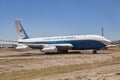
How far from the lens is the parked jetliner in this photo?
65625 mm

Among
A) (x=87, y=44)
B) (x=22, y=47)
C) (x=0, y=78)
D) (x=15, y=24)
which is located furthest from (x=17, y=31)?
(x=0, y=78)

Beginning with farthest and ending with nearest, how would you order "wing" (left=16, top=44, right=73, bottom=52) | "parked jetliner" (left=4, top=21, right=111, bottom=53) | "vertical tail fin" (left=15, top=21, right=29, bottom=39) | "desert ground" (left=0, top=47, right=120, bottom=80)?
"vertical tail fin" (left=15, top=21, right=29, bottom=39)
"wing" (left=16, top=44, right=73, bottom=52)
"parked jetliner" (left=4, top=21, right=111, bottom=53)
"desert ground" (left=0, top=47, right=120, bottom=80)

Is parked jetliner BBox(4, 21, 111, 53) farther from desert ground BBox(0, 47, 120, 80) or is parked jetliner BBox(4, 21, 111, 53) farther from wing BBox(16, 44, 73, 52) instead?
desert ground BBox(0, 47, 120, 80)

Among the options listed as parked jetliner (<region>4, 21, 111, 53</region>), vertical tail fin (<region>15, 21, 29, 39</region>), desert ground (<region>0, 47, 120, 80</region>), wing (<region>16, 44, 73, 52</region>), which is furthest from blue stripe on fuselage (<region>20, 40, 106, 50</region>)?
desert ground (<region>0, 47, 120, 80</region>)

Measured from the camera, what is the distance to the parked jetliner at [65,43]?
65.6 meters

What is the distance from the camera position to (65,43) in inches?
2763

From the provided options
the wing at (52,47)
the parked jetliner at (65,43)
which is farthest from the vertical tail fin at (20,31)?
the wing at (52,47)

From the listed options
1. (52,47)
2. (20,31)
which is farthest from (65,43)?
(20,31)

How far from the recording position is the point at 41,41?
7531cm

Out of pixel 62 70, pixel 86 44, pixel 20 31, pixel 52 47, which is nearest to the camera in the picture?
pixel 62 70

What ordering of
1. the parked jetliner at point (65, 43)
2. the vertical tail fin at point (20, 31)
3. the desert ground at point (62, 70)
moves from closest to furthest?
the desert ground at point (62, 70), the parked jetliner at point (65, 43), the vertical tail fin at point (20, 31)

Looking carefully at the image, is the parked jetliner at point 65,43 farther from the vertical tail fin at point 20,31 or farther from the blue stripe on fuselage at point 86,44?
the vertical tail fin at point 20,31

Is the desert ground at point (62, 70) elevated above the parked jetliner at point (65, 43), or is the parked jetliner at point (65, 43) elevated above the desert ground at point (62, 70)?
the parked jetliner at point (65, 43)

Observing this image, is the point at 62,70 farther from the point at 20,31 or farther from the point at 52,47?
the point at 20,31
